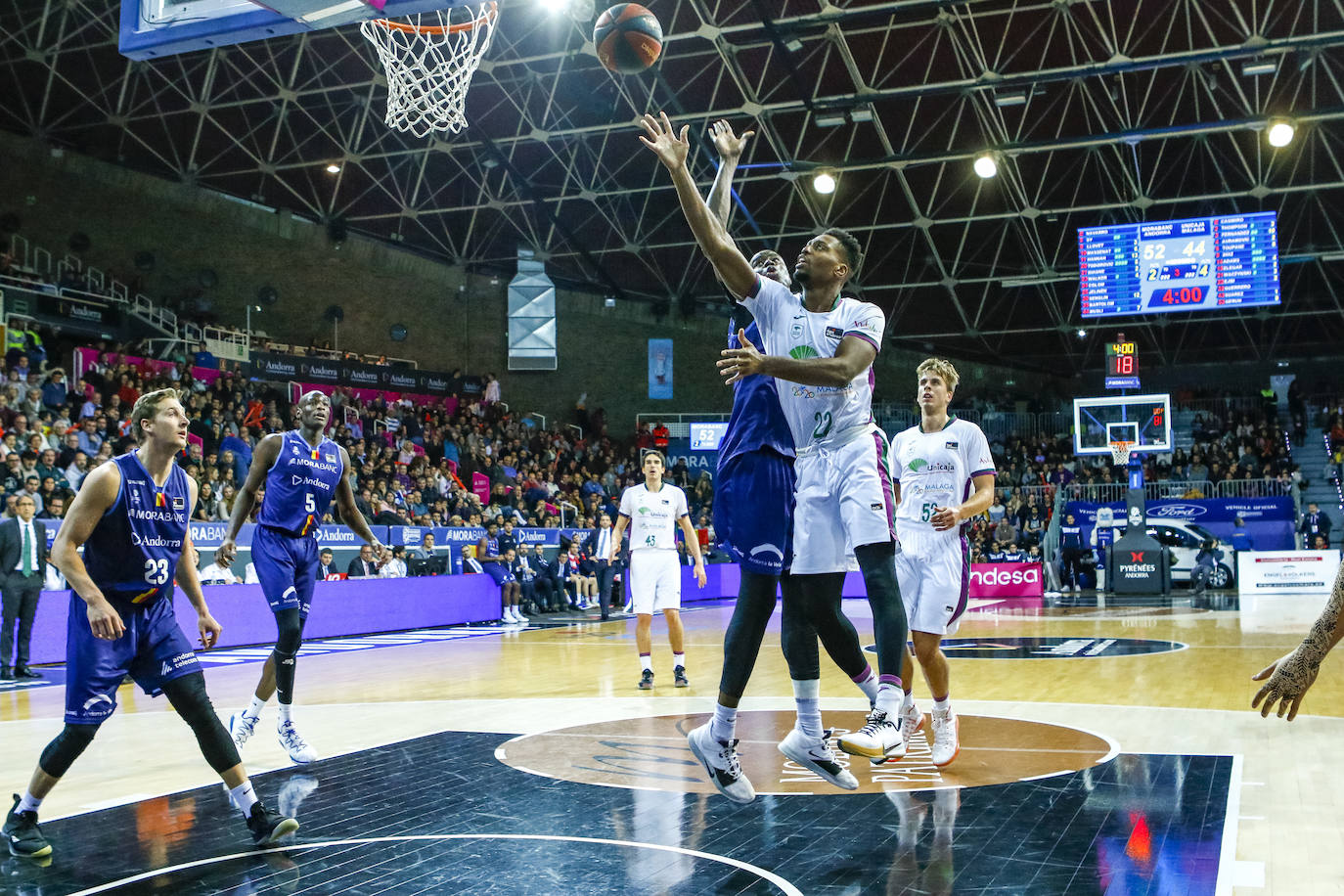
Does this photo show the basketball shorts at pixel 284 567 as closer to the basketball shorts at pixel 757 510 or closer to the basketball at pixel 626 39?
the basketball shorts at pixel 757 510

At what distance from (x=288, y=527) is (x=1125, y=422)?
67.8 feet

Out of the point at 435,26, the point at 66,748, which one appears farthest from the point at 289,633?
the point at 435,26

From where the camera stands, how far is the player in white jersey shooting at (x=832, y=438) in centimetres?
500

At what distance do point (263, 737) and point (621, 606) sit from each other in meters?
16.1

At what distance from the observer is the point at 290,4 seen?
24.1 ft

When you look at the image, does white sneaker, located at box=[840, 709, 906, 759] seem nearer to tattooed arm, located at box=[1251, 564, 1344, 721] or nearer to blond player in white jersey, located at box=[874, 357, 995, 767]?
blond player in white jersey, located at box=[874, 357, 995, 767]

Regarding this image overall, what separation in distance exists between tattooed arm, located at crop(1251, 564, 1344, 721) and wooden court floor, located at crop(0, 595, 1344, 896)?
4.56 feet

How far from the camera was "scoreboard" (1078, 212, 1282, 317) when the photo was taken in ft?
71.2

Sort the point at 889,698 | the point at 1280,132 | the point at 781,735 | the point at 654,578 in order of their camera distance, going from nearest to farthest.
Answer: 1. the point at 889,698
2. the point at 781,735
3. the point at 654,578
4. the point at 1280,132

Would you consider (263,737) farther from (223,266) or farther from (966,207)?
(966,207)

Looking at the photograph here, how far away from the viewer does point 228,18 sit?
7.59 metres

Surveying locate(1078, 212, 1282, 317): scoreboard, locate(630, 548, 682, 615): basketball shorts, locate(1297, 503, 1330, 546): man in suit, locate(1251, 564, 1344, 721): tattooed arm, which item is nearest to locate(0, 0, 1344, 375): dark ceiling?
locate(1078, 212, 1282, 317): scoreboard

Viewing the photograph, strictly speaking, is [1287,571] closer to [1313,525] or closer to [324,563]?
[1313,525]

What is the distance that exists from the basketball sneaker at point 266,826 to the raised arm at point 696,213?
9.21ft
